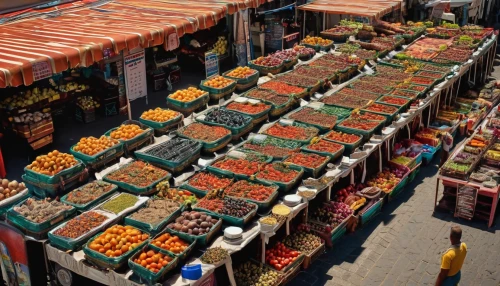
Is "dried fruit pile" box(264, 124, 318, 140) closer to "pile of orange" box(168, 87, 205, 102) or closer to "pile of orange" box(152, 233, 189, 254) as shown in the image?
"pile of orange" box(168, 87, 205, 102)

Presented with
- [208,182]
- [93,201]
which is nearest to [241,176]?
[208,182]

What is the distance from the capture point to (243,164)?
10.4 meters

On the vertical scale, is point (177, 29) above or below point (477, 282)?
above

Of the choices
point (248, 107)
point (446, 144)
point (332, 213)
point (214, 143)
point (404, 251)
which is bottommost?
point (404, 251)

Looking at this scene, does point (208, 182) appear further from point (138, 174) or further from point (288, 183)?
point (288, 183)

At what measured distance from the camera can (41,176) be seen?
915cm

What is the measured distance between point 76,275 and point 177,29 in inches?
296

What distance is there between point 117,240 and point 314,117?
601 cm

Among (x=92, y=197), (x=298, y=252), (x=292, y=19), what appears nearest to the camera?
(x=92, y=197)

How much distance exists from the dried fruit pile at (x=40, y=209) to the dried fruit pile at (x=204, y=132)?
10.4 feet

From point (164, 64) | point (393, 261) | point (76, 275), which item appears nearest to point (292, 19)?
point (164, 64)

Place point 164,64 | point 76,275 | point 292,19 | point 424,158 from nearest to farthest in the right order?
point 76,275 → point 424,158 → point 164,64 → point 292,19

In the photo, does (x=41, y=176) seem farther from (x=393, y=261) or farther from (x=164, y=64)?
(x=164, y=64)

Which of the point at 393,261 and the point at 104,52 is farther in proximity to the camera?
the point at 104,52
